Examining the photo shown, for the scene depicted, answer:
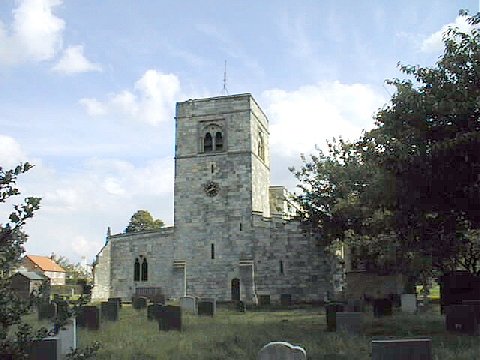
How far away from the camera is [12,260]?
476cm

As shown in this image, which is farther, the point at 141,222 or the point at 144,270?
the point at 141,222

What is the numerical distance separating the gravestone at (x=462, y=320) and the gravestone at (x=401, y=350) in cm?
679

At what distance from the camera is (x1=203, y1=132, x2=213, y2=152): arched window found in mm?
36219

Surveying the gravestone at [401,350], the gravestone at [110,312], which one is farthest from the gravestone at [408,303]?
the gravestone at [401,350]

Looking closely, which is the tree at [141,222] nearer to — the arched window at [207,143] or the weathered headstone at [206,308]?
the arched window at [207,143]

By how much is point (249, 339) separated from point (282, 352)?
5828mm

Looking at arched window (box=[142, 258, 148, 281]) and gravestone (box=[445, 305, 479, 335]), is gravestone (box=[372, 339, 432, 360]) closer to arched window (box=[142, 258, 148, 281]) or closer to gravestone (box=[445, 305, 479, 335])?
gravestone (box=[445, 305, 479, 335])

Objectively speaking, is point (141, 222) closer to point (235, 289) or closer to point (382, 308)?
point (235, 289)

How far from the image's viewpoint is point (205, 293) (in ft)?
111

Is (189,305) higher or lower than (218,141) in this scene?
lower

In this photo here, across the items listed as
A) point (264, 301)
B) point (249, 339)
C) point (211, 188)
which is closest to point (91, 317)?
point (249, 339)

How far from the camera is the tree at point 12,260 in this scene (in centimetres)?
459

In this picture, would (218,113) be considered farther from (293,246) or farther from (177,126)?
(293,246)

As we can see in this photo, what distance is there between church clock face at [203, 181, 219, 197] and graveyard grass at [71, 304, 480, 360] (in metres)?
18.4
